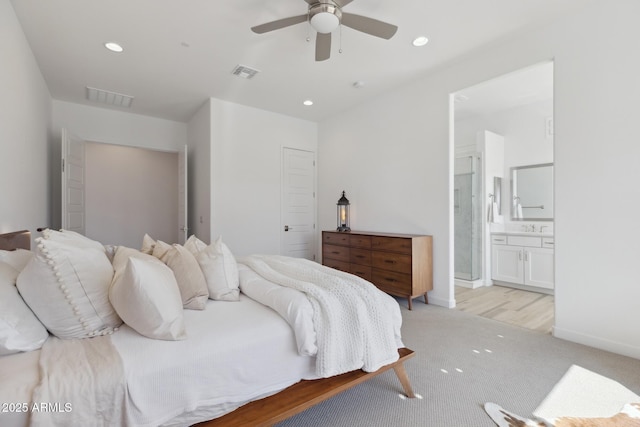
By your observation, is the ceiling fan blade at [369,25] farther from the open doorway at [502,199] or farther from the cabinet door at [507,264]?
the cabinet door at [507,264]

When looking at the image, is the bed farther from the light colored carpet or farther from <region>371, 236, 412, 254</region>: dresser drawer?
<region>371, 236, 412, 254</region>: dresser drawer

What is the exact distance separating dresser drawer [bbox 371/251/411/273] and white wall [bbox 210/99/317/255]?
1873mm

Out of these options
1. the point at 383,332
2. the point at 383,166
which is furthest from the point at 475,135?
the point at 383,332

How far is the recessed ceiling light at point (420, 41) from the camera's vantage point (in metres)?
2.87

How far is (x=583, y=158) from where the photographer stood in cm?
251

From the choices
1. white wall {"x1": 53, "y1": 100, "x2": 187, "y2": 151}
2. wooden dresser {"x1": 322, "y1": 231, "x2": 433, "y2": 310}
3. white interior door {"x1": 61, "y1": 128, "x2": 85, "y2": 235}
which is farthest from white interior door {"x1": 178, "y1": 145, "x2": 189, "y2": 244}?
wooden dresser {"x1": 322, "y1": 231, "x2": 433, "y2": 310}

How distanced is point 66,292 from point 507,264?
5.07 m

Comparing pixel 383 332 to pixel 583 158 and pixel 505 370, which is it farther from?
pixel 583 158

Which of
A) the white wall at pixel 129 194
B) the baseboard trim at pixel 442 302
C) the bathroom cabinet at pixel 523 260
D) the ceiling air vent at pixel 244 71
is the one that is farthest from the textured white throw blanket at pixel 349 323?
the white wall at pixel 129 194

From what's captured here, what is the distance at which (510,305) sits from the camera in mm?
3662

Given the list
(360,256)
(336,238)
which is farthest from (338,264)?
(360,256)

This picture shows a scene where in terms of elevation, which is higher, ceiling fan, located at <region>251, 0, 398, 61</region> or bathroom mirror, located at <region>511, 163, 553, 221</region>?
ceiling fan, located at <region>251, 0, 398, 61</region>

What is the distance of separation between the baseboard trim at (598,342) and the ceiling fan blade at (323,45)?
10.3 ft

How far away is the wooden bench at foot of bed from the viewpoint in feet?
4.12
